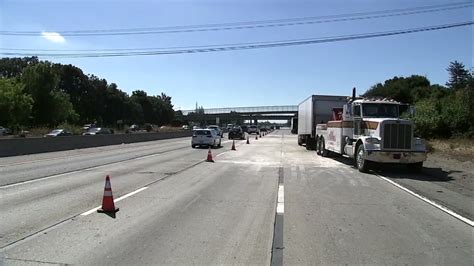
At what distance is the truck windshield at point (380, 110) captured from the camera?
71.9 ft

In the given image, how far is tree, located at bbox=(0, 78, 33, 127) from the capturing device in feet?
217

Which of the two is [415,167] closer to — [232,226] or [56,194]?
[232,226]

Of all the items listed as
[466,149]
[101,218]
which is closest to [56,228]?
[101,218]

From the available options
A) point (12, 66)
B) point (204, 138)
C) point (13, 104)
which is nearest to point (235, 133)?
point (204, 138)

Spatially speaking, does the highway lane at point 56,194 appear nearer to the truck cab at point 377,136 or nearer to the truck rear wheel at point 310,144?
the truck cab at point 377,136

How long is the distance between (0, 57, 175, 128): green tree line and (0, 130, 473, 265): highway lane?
191 ft

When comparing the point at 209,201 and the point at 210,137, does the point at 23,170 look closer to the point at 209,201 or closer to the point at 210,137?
the point at 209,201

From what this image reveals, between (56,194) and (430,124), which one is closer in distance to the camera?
(56,194)

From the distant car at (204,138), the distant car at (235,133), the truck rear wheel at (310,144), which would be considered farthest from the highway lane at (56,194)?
the distant car at (235,133)

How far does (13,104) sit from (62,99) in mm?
14891

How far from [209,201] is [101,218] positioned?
2.96 metres

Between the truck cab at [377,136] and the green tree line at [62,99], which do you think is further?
the green tree line at [62,99]

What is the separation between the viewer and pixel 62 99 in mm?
81250

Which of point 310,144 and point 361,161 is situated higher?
point 361,161
